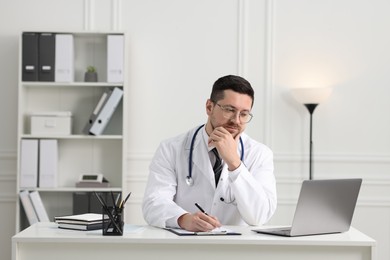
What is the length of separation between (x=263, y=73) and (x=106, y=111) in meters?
1.18

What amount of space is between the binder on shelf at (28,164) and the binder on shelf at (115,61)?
710 mm

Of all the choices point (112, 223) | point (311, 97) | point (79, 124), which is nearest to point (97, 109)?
point (79, 124)

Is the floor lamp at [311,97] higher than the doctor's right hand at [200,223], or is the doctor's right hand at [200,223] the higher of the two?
the floor lamp at [311,97]

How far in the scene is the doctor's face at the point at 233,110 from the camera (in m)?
3.21

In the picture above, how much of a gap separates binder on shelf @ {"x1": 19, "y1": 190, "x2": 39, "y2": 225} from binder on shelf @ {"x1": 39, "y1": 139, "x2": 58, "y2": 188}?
0.40 feet

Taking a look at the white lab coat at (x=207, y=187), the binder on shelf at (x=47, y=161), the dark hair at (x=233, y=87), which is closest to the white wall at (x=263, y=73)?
the binder on shelf at (x=47, y=161)

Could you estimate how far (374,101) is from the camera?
5.18 meters

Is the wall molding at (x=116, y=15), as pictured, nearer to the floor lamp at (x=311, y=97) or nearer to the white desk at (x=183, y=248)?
the floor lamp at (x=311, y=97)

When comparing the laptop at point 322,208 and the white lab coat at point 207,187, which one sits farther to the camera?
the white lab coat at point 207,187

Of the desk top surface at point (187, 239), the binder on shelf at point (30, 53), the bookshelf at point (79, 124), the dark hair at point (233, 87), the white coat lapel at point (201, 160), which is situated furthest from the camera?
the bookshelf at point (79, 124)

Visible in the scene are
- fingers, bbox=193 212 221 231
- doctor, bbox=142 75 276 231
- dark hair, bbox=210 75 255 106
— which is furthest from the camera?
dark hair, bbox=210 75 255 106

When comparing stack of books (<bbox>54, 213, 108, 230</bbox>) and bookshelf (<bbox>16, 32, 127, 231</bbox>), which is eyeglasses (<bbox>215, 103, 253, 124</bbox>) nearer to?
stack of books (<bbox>54, 213, 108, 230</bbox>)

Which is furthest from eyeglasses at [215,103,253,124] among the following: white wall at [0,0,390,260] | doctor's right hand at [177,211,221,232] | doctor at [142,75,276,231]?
white wall at [0,0,390,260]

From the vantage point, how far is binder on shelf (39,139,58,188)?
4.91m
